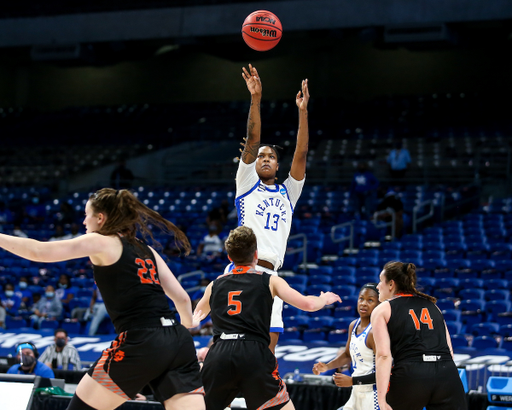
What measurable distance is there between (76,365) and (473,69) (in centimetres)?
2265

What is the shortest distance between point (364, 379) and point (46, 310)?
934 cm

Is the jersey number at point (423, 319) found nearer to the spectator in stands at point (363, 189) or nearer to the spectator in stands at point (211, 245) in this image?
the spectator in stands at point (211, 245)

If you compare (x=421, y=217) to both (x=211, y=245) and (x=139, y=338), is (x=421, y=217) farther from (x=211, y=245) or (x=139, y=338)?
(x=139, y=338)

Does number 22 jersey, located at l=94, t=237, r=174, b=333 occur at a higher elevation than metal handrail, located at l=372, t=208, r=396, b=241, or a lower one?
lower

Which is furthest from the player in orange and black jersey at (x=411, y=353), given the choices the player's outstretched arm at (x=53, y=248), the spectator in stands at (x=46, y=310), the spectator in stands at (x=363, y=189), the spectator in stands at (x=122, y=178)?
the spectator in stands at (x=122, y=178)

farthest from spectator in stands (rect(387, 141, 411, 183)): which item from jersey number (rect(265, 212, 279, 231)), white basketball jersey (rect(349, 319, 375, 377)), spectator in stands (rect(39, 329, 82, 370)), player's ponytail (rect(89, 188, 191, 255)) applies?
player's ponytail (rect(89, 188, 191, 255))

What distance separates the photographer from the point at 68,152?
86.4 ft

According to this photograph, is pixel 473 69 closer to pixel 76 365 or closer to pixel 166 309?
pixel 76 365

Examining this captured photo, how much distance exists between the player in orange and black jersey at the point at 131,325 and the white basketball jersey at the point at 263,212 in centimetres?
183

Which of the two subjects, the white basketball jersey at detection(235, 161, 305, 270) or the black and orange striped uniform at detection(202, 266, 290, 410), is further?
the white basketball jersey at detection(235, 161, 305, 270)

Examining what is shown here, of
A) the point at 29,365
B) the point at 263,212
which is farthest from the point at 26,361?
the point at 263,212

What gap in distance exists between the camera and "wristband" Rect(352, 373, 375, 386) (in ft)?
18.8

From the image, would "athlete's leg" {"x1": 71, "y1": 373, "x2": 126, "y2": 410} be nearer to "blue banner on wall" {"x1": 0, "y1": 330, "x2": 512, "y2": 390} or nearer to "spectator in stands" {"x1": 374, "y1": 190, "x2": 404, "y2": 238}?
"blue banner on wall" {"x1": 0, "y1": 330, "x2": 512, "y2": 390}

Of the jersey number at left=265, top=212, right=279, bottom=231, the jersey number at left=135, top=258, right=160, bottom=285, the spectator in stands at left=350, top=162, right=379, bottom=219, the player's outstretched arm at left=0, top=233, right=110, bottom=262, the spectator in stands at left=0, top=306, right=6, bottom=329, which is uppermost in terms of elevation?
the spectator in stands at left=350, top=162, right=379, bottom=219
